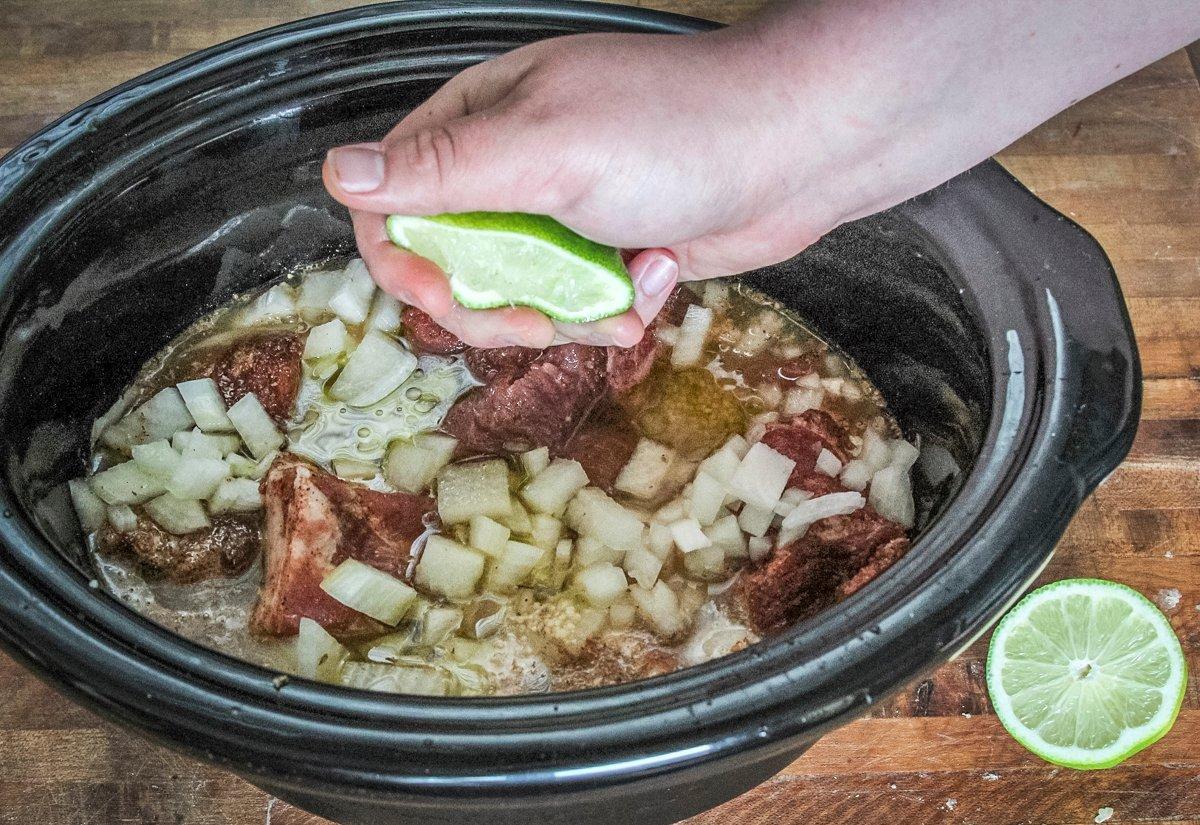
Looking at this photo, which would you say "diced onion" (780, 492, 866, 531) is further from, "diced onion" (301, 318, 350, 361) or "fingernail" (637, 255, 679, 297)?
"diced onion" (301, 318, 350, 361)

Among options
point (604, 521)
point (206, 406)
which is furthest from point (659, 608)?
point (206, 406)

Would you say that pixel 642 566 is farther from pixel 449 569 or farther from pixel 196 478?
pixel 196 478

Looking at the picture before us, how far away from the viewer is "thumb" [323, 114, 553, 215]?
147 centimetres

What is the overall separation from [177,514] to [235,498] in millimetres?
101

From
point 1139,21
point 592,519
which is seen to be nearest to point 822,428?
point 592,519

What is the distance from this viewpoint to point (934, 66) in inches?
58.9

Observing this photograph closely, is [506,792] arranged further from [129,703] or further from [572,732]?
[129,703]

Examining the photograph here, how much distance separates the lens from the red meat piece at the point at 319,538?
5.72 ft

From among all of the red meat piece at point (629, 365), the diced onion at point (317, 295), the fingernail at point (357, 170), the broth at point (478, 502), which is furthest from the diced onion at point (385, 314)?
the fingernail at point (357, 170)

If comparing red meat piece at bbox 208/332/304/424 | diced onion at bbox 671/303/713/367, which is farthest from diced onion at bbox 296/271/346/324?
diced onion at bbox 671/303/713/367

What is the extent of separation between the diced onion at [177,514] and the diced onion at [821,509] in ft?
3.43

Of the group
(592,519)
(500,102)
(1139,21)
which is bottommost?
(592,519)

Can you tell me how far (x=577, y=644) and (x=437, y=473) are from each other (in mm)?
418

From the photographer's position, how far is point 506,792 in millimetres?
1212
